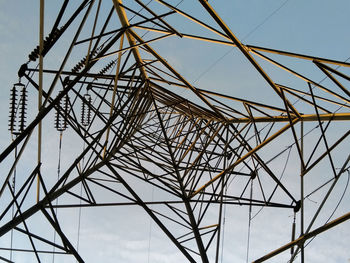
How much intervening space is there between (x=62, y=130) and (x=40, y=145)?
16.4 feet

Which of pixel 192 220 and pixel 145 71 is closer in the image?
pixel 192 220

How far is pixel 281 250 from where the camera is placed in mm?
6043

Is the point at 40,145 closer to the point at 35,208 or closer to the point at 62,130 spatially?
the point at 35,208

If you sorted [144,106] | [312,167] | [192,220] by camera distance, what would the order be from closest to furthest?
[312,167], [192,220], [144,106]

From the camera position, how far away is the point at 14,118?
1020 cm

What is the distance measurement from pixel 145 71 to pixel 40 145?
5.41 m

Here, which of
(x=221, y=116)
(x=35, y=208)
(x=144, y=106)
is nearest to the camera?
(x=35, y=208)

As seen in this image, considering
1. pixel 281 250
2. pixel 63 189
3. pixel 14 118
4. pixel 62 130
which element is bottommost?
pixel 281 250

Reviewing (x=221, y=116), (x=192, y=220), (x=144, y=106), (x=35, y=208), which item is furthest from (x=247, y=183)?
(x=35, y=208)

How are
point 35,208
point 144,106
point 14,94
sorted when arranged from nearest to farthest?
point 35,208 → point 14,94 → point 144,106

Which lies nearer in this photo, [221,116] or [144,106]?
[221,116]

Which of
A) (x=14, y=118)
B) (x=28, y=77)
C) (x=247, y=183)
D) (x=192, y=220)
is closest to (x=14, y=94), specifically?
(x=14, y=118)

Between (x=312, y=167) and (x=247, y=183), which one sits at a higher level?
(x=247, y=183)

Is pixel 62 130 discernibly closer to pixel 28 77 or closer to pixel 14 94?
pixel 14 94
